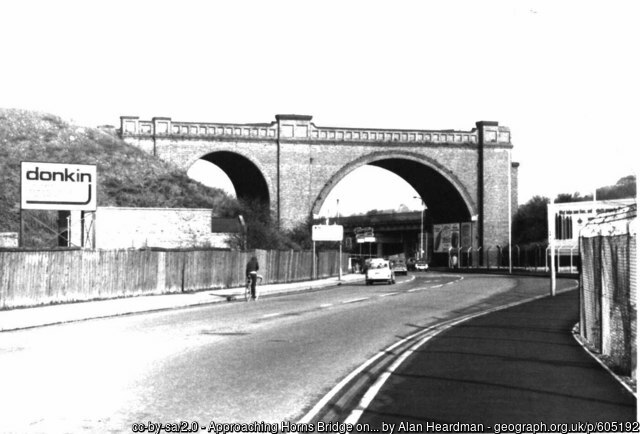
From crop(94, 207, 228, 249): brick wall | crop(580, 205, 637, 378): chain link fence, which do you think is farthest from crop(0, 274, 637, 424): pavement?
crop(94, 207, 228, 249): brick wall

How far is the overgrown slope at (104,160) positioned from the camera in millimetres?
60438

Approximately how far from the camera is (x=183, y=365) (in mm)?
13000

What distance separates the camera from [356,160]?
77750mm

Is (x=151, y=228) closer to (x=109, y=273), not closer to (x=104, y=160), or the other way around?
(x=109, y=273)

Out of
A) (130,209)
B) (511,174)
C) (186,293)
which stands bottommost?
(186,293)

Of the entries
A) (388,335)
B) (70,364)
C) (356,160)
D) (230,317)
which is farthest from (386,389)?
(356,160)

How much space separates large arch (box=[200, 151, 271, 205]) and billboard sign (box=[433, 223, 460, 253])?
68.3ft

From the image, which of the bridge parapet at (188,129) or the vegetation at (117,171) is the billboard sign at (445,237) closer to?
the vegetation at (117,171)

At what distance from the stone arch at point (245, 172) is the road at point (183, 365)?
162 feet

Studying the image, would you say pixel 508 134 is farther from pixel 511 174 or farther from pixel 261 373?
pixel 261 373

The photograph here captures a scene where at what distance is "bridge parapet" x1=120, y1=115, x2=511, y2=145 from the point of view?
70.9 metres

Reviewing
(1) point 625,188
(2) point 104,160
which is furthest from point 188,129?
(1) point 625,188

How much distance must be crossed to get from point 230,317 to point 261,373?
456 inches

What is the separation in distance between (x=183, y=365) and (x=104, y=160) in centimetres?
5401
